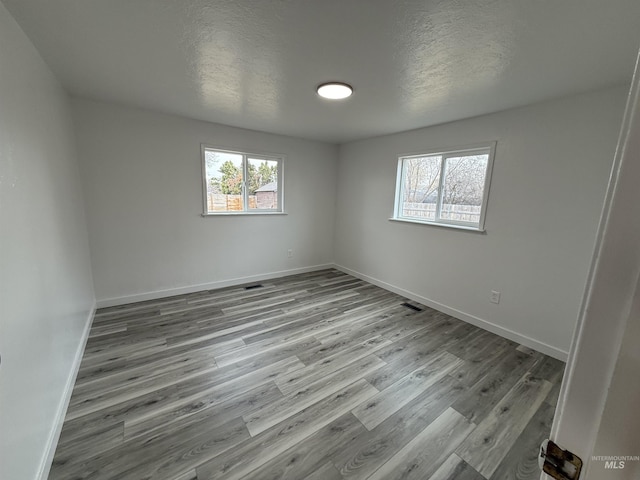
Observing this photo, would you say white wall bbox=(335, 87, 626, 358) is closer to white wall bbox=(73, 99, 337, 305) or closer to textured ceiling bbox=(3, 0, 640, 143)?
textured ceiling bbox=(3, 0, 640, 143)

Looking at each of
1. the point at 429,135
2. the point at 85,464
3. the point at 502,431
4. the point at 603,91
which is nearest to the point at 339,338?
the point at 502,431

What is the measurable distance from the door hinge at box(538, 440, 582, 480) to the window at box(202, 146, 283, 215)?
3.70 metres

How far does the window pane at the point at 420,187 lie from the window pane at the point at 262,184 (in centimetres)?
196

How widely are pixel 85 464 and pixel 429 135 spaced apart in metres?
4.06

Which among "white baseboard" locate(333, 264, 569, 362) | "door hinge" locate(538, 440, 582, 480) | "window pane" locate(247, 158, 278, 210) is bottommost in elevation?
"white baseboard" locate(333, 264, 569, 362)

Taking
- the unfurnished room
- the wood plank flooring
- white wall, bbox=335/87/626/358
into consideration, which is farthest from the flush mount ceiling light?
the wood plank flooring

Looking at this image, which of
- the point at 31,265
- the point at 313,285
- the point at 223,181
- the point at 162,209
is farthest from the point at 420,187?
the point at 31,265

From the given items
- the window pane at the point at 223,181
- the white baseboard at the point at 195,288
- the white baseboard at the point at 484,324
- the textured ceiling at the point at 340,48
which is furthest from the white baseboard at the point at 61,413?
the white baseboard at the point at 484,324

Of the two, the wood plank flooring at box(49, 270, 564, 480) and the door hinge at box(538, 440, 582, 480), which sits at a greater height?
the door hinge at box(538, 440, 582, 480)

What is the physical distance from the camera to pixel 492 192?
107 inches

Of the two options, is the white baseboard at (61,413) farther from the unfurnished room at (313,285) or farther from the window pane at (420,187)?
the window pane at (420,187)

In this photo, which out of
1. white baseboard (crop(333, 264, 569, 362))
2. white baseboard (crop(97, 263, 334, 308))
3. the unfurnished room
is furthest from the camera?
white baseboard (crop(97, 263, 334, 308))

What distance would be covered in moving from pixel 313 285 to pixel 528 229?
274 cm

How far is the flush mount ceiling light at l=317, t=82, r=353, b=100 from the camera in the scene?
6.98 ft
